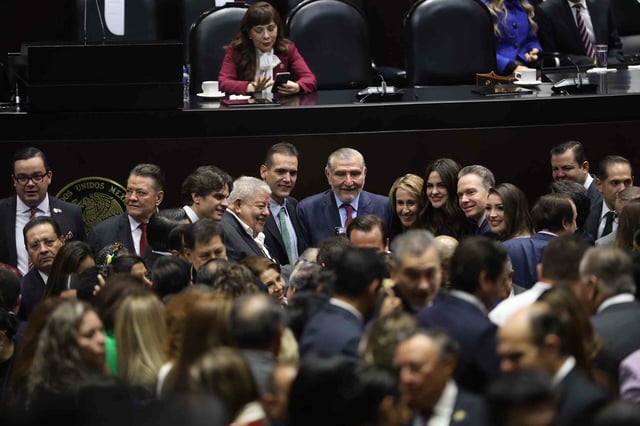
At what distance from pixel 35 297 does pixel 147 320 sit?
239cm

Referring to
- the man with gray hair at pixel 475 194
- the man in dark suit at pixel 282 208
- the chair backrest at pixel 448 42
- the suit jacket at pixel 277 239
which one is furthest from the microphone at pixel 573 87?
the suit jacket at pixel 277 239

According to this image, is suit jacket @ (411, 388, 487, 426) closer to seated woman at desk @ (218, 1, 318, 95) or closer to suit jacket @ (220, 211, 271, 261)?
suit jacket @ (220, 211, 271, 261)

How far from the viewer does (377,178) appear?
371 inches

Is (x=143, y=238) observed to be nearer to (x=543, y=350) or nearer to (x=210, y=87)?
(x=210, y=87)

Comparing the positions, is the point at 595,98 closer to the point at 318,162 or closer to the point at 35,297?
the point at 318,162

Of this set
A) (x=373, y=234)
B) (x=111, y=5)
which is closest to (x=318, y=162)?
(x=373, y=234)

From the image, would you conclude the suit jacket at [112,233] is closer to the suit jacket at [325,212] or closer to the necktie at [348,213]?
the suit jacket at [325,212]

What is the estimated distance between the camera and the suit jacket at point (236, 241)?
812 cm

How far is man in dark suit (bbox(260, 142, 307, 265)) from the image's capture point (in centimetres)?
878

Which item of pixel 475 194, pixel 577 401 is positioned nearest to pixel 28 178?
pixel 475 194

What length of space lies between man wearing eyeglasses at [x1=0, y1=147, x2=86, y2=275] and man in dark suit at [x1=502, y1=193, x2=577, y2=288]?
266 centimetres

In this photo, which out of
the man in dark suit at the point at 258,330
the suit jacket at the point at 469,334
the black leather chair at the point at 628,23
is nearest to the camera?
the man in dark suit at the point at 258,330

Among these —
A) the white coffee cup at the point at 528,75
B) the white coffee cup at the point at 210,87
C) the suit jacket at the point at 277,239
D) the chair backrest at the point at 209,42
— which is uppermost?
the chair backrest at the point at 209,42

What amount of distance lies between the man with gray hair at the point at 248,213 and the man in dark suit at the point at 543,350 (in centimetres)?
353
